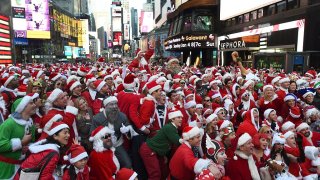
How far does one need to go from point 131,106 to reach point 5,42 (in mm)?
36562

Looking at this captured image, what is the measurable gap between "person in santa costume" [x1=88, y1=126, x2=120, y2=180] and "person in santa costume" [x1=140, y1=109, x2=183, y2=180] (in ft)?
2.73

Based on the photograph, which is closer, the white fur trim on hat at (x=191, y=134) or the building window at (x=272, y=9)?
the white fur trim on hat at (x=191, y=134)

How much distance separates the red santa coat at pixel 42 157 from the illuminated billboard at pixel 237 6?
82.0 ft

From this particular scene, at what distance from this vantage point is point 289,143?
16.2ft

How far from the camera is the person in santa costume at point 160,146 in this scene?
512 cm

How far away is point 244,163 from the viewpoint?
425 centimetres

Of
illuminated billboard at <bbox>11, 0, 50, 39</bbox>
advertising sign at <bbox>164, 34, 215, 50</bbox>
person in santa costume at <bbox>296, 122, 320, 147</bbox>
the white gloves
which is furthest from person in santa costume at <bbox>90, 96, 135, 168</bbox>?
illuminated billboard at <bbox>11, 0, 50, 39</bbox>

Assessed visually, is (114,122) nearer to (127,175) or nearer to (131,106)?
(131,106)

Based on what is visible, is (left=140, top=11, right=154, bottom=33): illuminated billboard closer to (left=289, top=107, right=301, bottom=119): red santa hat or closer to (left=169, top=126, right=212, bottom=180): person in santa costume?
(left=289, top=107, right=301, bottom=119): red santa hat

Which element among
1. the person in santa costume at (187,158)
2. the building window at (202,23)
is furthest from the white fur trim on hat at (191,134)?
the building window at (202,23)

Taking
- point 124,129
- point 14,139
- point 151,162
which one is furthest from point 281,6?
point 14,139

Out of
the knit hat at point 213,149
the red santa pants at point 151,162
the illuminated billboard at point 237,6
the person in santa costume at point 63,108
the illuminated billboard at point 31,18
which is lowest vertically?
the red santa pants at point 151,162

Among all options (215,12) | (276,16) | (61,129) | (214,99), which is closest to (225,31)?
(215,12)

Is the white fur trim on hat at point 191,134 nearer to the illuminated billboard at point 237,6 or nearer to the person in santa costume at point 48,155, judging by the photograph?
the person in santa costume at point 48,155
